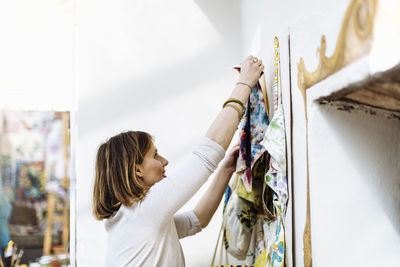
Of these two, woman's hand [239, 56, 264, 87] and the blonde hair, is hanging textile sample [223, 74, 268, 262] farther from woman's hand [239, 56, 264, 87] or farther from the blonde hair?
the blonde hair

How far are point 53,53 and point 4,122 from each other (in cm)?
71

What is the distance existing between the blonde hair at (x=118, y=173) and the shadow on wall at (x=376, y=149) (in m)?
0.62

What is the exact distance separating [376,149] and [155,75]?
55.2 inches

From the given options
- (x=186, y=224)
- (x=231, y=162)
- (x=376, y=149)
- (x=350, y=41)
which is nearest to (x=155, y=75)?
(x=231, y=162)

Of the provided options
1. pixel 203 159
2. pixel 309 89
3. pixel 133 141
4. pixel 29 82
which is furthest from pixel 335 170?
pixel 29 82

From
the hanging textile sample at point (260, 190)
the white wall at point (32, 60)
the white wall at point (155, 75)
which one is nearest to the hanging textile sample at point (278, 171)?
the hanging textile sample at point (260, 190)

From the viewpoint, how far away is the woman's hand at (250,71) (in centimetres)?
132

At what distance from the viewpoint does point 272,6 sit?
1.45 metres

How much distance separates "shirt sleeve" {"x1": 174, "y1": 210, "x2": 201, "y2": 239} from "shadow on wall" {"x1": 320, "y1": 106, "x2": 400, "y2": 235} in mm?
797

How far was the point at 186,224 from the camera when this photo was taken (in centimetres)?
156

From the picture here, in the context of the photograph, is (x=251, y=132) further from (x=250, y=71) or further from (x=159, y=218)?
(x=159, y=218)

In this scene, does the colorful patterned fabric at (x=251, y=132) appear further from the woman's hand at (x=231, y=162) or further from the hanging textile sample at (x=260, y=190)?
the woman's hand at (x=231, y=162)

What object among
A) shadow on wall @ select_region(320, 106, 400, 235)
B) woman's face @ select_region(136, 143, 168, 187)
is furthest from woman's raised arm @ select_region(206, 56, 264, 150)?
shadow on wall @ select_region(320, 106, 400, 235)

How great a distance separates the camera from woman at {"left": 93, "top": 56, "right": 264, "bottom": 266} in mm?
1180
